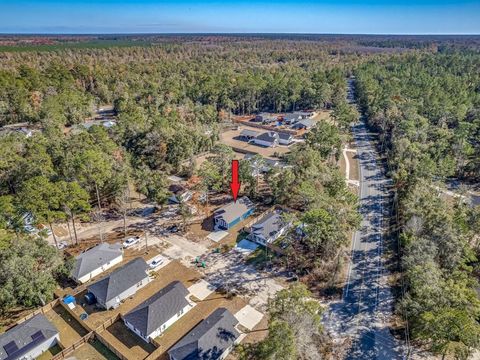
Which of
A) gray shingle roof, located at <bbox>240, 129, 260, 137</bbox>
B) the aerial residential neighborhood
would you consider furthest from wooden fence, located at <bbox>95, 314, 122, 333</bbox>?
gray shingle roof, located at <bbox>240, 129, 260, 137</bbox>

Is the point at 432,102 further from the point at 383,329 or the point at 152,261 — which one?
the point at 152,261

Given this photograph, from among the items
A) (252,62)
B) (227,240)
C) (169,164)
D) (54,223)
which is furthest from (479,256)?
(252,62)

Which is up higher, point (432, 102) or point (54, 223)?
point (432, 102)

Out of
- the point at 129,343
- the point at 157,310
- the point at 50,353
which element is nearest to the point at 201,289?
the point at 157,310

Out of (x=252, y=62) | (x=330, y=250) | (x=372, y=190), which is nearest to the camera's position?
(x=330, y=250)

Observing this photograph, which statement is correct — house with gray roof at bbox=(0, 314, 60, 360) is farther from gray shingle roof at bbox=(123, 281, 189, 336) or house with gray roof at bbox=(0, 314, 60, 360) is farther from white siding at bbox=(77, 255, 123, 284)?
white siding at bbox=(77, 255, 123, 284)

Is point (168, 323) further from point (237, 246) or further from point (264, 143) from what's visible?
point (264, 143)
